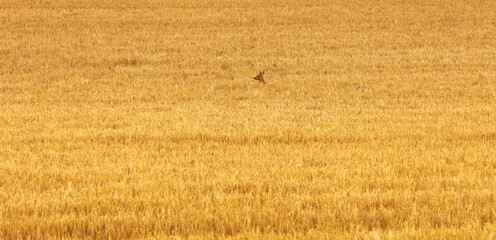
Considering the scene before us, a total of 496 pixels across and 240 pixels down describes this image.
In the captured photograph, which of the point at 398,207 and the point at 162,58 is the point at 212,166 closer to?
the point at 398,207

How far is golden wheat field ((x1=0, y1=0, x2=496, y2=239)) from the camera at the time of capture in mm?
4672

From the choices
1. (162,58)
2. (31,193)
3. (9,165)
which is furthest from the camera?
→ (162,58)

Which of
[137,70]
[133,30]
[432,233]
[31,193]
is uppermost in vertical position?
[133,30]

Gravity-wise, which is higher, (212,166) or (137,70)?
(137,70)

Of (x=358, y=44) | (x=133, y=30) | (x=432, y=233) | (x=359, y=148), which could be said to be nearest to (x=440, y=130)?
(x=359, y=148)

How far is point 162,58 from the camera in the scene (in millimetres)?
18734

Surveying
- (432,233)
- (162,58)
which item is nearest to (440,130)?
(432,233)

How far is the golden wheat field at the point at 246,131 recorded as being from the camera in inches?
184

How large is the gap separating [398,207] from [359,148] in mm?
2687

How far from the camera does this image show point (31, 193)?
5.33m

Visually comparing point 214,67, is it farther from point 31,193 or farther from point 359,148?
point 31,193

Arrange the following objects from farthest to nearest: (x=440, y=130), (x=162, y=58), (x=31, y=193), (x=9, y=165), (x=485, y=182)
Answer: (x=162, y=58), (x=440, y=130), (x=9, y=165), (x=485, y=182), (x=31, y=193)

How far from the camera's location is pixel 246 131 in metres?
8.67

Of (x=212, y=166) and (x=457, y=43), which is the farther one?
(x=457, y=43)
